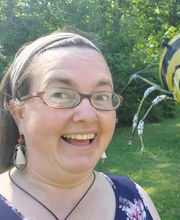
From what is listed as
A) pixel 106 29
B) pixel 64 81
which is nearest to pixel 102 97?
pixel 64 81

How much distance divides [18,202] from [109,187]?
46cm

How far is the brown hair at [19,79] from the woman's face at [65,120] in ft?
0.14

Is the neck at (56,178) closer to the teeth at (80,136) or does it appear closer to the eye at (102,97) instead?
the teeth at (80,136)

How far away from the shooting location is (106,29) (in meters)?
8.98

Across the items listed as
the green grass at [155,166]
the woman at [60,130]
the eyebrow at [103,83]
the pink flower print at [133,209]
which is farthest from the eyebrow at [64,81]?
the green grass at [155,166]

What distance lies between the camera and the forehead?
3.18 ft

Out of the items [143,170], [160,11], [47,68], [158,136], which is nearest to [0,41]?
[143,170]

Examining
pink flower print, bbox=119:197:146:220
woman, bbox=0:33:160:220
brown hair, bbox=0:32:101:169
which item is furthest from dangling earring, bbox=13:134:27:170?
pink flower print, bbox=119:197:146:220

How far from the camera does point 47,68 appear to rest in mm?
993

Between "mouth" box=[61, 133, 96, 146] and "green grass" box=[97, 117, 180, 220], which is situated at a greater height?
"mouth" box=[61, 133, 96, 146]

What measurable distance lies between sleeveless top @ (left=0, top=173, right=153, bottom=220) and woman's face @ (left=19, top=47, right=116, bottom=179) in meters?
0.18

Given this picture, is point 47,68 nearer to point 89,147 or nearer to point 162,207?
point 89,147

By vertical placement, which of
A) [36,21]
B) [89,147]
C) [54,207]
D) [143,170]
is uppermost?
[36,21]

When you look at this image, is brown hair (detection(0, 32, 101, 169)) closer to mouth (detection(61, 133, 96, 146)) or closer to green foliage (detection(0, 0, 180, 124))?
mouth (detection(61, 133, 96, 146))
